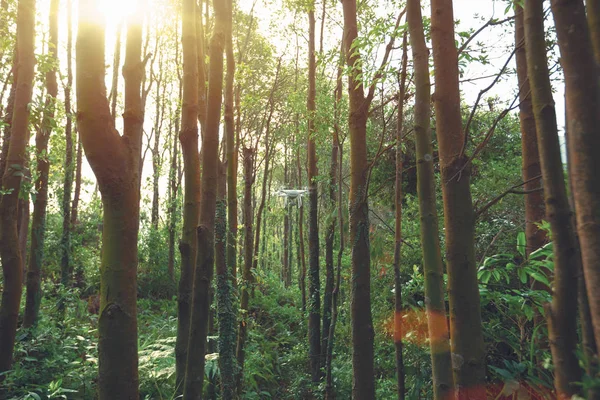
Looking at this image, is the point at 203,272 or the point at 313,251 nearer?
the point at 203,272

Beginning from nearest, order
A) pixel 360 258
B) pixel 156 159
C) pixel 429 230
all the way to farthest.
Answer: pixel 429 230
pixel 360 258
pixel 156 159

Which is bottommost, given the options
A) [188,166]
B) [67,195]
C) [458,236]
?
[458,236]

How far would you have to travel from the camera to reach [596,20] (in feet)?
4.06

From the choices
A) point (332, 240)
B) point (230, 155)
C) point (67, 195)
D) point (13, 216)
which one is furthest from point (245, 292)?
point (67, 195)

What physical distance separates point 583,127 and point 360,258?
3.89 m

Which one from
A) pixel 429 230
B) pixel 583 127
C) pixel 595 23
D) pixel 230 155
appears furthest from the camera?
pixel 230 155

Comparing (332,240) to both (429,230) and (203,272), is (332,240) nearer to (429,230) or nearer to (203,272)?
(203,272)

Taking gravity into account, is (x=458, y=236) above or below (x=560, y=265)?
above

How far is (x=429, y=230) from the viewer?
8.60ft

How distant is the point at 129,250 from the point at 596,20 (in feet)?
8.52

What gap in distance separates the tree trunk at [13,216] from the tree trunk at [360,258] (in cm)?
413

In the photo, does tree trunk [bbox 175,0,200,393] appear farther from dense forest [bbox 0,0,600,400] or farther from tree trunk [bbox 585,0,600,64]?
tree trunk [bbox 585,0,600,64]

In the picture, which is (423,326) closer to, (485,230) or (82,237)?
(485,230)

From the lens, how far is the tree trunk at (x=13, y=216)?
536cm
